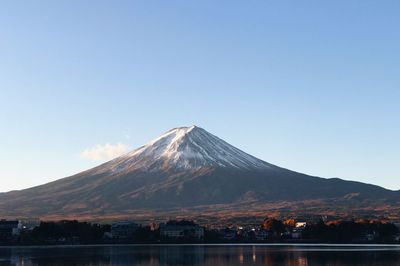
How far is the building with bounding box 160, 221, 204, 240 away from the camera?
10394 centimetres

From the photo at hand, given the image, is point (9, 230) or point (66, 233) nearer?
point (66, 233)

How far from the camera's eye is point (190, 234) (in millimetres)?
104875

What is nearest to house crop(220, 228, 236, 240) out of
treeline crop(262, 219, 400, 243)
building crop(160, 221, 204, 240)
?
building crop(160, 221, 204, 240)

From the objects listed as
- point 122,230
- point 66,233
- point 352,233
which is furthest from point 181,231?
point 352,233

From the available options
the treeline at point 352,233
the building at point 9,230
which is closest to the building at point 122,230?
the building at point 9,230

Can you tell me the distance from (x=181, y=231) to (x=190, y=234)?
2037mm

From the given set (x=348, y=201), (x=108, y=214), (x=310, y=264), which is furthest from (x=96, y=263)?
(x=348, y=201)

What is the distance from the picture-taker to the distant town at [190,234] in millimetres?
96125

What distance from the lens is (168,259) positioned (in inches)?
2298

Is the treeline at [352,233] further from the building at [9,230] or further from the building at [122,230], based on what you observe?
the building at [9,230]

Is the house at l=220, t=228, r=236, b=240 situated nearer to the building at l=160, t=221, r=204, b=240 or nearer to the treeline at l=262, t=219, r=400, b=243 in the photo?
the building at l=160, t=221, r=204, b=240

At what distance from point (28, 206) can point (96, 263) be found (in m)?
143

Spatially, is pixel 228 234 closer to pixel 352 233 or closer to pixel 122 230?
pixel 122 230

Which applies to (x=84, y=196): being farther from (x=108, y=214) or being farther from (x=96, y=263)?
(x=96, y=263)
